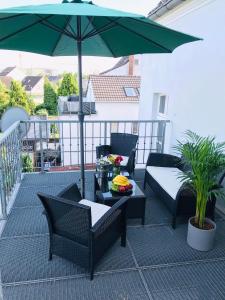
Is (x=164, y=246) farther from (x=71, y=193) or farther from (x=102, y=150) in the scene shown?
(x=102, y=150)

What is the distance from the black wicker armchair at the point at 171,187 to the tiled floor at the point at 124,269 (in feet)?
0.90

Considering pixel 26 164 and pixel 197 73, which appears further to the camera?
pixel 26 164

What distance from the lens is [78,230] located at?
2176mm

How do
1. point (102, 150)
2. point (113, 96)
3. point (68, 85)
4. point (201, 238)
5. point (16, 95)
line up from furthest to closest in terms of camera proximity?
1. point (68, 85)
2. point (16, 95)
3. point (113, 96)
4. point (102, 150)
5. point (201, 238)

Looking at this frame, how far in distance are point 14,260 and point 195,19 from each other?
4427 mm

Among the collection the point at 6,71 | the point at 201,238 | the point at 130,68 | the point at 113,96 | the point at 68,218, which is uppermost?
the point at 6,71

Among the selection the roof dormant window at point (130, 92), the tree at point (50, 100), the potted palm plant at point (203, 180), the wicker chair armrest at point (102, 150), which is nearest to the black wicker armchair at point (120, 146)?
the wicker chair armrest at point (102, 150)

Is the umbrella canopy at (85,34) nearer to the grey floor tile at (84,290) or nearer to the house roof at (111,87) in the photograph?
the grey floor tile at (84,290)

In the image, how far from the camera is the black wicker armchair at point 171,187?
3.06m

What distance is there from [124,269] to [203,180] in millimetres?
1217

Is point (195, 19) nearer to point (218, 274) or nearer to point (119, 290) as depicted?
point (218, 274)

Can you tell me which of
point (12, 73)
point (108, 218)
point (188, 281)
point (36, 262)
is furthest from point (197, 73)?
point (12, 73)

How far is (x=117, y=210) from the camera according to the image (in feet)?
8.07

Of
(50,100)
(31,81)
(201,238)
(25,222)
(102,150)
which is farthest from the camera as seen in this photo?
(31,81)
